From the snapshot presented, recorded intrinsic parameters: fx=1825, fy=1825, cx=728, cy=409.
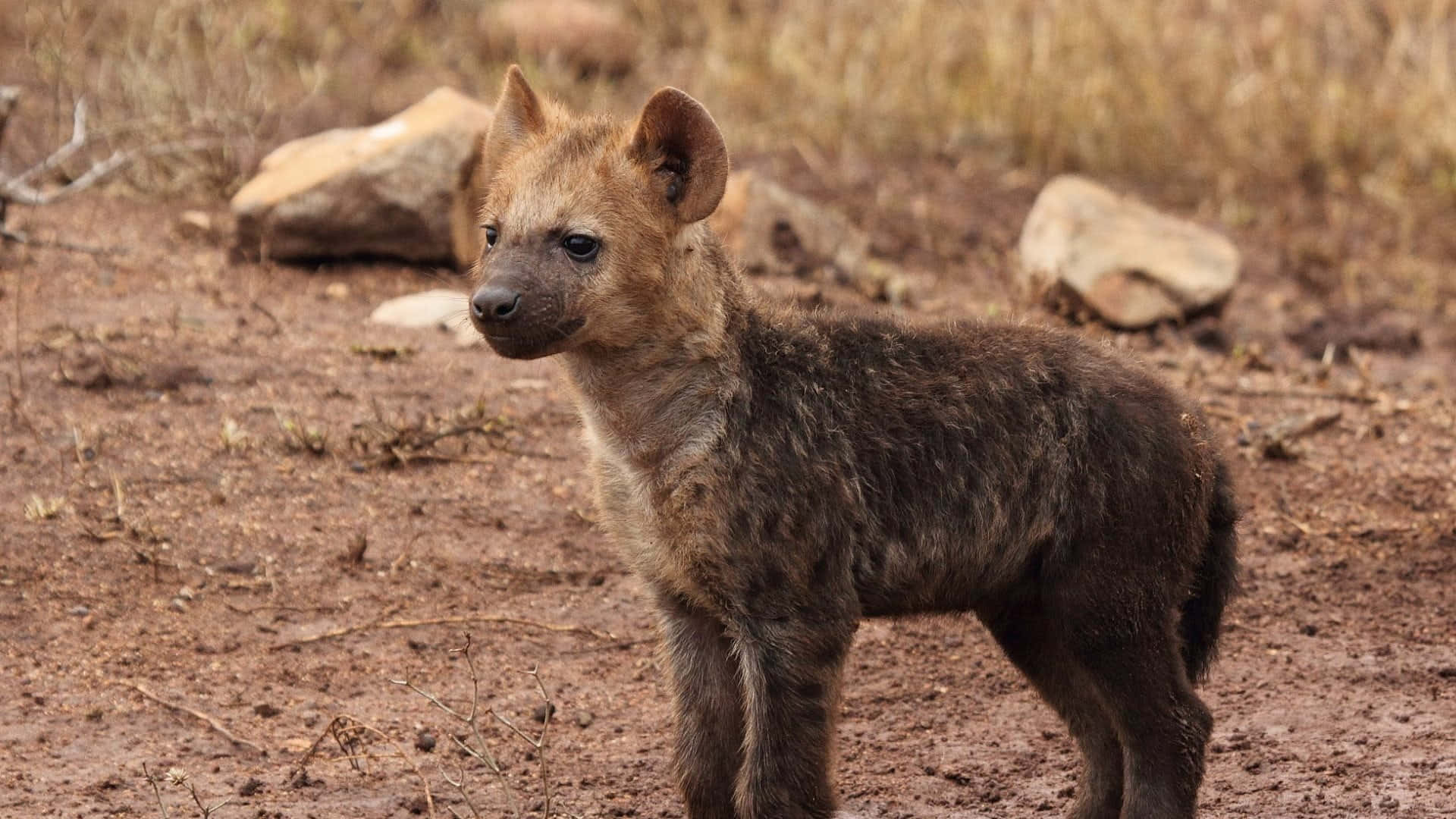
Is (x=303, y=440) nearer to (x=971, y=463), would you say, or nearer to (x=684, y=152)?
(x=684, y=152)

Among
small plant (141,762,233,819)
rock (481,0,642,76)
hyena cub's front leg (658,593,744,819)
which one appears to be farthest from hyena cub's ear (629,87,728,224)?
rock (481,0,642,76)

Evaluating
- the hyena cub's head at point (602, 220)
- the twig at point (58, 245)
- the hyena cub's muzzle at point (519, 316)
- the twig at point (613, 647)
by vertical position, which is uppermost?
the hyena cub's head at point (602, 220)

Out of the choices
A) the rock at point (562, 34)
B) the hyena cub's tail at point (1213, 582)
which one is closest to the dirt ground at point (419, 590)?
the hyena cub's tail at point (1213, 582)

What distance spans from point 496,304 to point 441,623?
6.30 ft

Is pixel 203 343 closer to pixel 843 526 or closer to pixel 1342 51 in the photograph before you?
pixel 843 526

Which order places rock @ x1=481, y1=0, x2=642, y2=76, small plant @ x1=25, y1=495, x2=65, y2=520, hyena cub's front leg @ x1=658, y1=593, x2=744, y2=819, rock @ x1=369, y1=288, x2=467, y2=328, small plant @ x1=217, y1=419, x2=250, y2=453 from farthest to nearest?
1. rock @ x1=481, y1=0, x2=642, y2=76
2. rock @ x1=369, y1=288, x2=467, y2=328
3. small plant @ x1=217, y1=419, x2=250, y2=453
4. small plant @ x1=25, y1=495, x2=65, y2=520
5. hyena cub's front leg @ x1=658, y1=593, x2=744, y2=819

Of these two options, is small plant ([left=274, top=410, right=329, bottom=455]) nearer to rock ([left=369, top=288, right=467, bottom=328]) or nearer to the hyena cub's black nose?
rock ([left=369, top=288, right=467, bottom=328])

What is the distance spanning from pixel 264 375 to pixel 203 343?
0.36m

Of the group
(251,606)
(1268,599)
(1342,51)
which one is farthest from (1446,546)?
(1342,51)

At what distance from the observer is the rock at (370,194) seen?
8039mm

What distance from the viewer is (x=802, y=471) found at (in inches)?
173

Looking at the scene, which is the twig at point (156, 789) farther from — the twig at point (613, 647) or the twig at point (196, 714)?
the twig at point (613, 647)

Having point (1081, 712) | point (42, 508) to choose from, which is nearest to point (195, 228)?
point (42, 508)

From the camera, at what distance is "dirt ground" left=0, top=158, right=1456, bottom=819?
5039mm
